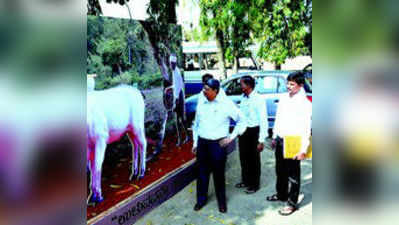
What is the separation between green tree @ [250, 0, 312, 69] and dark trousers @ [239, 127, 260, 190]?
451 cm

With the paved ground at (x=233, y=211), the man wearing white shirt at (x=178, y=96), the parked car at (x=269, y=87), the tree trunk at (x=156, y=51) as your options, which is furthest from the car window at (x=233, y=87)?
the paved ground at (x=233, y=211)

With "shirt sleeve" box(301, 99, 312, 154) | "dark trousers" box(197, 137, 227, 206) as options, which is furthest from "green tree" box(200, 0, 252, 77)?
"shirt sleeve" box(301, 99, 312, 154)

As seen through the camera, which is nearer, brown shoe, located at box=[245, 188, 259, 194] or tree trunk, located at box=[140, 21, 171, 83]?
tree trunk, located at box=[140, 21, 171, 83]

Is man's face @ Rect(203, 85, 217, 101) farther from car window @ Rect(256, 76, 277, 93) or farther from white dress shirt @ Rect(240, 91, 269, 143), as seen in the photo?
car window @ Rect(256, 76, 277, 93)

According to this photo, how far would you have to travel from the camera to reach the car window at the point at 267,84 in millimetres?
8031

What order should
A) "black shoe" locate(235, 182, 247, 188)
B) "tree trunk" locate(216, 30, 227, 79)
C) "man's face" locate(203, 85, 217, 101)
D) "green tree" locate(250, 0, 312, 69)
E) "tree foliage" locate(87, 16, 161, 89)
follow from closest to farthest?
"tree foliage" locate(87, 16, 161, 89)
"man's face" locate(203, 85, 217, 101)
"black shoe" locate(235, 182, 247, 188)
"green tree" locate(250, 0, 312, 69)
"tree trunk" locate(216, 30, 227, 79)

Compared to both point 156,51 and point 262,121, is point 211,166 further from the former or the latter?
point 156,51

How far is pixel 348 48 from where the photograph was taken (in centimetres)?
85

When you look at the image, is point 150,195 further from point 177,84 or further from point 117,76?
point 177,84

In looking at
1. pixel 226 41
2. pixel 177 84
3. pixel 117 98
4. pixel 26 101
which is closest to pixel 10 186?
pixel 26 101

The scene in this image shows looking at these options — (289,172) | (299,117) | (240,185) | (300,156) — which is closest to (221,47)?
(240,185)

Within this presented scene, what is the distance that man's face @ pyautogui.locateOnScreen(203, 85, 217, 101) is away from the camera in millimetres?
3835

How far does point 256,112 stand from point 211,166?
0.99 m

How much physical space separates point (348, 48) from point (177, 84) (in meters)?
4.71
